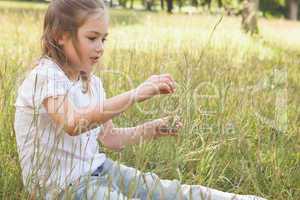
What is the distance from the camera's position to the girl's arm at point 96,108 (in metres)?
1.90

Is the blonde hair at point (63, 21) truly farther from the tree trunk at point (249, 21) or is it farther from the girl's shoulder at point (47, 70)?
the tree trunk at point (249, 21)

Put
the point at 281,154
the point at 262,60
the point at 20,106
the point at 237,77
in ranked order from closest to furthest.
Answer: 1. the point at 20,106
2. the point at 281,154
3. the point at 237,77
4. the point at 262,60

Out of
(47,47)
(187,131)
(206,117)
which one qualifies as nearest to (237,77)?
(206,117)

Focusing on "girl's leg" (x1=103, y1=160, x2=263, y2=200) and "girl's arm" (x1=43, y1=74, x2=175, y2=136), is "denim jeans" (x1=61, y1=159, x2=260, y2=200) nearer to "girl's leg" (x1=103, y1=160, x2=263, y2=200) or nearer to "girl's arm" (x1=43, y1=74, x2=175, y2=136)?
"girl's leg" (x1=103, y1=160, x2=263, y2=200)

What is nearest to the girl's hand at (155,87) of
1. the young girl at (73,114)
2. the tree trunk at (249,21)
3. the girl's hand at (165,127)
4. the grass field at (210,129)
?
the young girl at (73,114)

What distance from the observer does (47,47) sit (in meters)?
2.16

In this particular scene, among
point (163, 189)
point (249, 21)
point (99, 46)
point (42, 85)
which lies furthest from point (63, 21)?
point (249, 21)

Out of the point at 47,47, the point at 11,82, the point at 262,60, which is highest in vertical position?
the point at 47,47

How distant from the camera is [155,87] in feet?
6.17

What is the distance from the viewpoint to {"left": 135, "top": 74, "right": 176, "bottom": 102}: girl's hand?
1.88m

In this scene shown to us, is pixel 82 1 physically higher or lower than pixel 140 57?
higher

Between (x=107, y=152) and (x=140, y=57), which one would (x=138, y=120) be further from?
(x=140, y=57)

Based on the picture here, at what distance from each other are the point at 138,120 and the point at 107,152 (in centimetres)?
41

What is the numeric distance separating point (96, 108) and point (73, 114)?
8 centimetres
